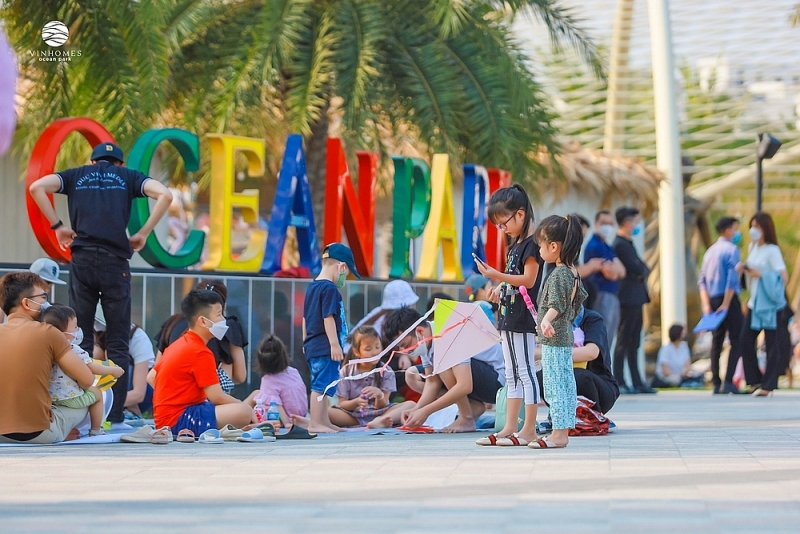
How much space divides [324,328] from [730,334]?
6568 millimetres

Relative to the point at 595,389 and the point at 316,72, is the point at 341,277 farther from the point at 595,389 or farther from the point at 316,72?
the point at 316,72

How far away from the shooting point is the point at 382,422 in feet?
31.0

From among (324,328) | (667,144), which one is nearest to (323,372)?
(324,328)

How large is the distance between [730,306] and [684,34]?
3000 centimetres

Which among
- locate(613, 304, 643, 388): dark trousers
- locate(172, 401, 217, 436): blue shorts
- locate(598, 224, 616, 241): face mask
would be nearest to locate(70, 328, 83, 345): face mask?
locate(172, 401, 217, 436): blue shorts

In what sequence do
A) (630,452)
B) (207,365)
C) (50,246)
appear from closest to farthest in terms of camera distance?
1. (630,452)
2. (207,365)
3. (50,246)

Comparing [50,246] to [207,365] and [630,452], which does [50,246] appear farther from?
[630,452]

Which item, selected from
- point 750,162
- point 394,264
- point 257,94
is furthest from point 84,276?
point 750,162

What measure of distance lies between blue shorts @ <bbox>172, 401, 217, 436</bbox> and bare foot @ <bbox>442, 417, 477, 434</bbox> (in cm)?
177

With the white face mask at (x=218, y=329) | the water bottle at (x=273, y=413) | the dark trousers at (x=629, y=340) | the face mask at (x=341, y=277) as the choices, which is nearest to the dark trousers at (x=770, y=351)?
the dark trousers at (x=629, y=340)

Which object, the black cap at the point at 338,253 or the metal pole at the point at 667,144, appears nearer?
the black cap at the point at 338,253

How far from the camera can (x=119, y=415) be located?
9.04 metres

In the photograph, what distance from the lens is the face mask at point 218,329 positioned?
8336 mm

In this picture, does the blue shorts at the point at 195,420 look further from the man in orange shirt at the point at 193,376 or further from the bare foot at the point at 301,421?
the bare foot at the point at 301,421
